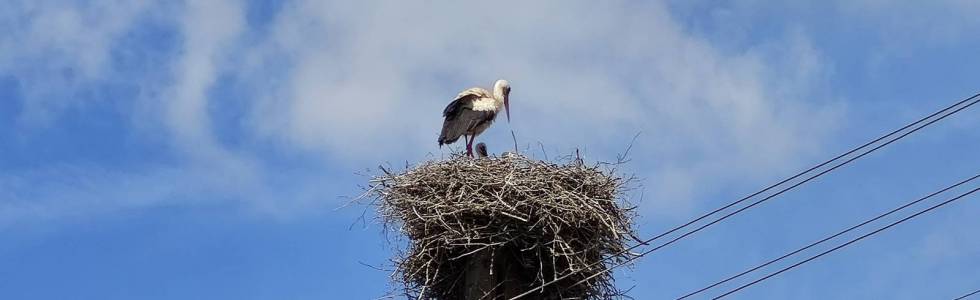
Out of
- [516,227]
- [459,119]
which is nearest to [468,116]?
[459,119]

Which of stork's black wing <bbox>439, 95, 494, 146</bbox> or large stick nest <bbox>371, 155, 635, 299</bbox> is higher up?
stork's black wing <bbox>439, 95, 494, 146</bbox>

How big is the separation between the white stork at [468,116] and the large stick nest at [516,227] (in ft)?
9.70

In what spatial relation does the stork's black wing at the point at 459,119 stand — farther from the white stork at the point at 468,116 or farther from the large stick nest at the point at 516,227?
the large stick nest at the point at 516,227

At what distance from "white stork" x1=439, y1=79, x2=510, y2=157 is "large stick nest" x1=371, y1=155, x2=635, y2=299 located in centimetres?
296

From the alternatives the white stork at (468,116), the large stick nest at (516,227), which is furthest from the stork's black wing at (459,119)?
the large stick nest at (516,227)

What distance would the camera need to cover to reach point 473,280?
13.2 m

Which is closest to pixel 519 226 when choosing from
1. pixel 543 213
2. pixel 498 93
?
pixel 543 213

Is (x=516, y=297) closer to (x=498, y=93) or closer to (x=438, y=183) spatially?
(x=438, y=183)

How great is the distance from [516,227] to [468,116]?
3.57 metres

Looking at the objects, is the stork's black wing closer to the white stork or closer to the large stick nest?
the white stork

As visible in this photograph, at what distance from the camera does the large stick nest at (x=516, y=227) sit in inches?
518

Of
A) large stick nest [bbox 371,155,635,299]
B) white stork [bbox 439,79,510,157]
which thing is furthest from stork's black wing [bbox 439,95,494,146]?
large stick nest [bbox 371,155,635,299]

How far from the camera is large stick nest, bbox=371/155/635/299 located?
13.2 m

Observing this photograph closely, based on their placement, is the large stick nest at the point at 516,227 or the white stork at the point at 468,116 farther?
the white stork at the point at 468,116
